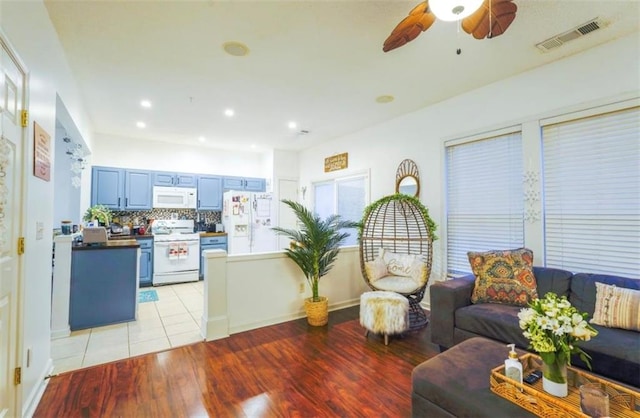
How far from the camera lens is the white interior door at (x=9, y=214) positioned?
150 centimetres

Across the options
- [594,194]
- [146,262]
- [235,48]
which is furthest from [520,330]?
[146,262]

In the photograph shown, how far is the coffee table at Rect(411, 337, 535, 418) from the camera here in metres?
1.35

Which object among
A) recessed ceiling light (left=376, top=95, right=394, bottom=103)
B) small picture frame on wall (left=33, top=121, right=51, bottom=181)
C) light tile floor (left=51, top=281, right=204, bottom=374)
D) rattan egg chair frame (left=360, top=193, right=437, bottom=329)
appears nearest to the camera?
small picture frame on wall (left=33, top=121, right=51, bottom=181)

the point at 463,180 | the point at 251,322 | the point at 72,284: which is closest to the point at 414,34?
the point at 463,180

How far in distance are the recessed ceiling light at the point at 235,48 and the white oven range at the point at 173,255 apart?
382cm

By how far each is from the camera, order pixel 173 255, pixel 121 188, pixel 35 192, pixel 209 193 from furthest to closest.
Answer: pixel 209 193 < pixel 121 188 < pixel 173 255 < pixel 35 192

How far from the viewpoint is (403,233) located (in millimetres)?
4211

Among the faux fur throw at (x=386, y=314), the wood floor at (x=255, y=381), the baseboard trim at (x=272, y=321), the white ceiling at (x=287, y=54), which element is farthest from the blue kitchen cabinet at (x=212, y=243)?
the faux fur throw at (x=386, y=314)

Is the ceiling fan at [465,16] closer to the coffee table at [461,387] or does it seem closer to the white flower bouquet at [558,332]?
the white flower bouquet at [558,332]

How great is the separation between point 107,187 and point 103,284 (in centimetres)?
271

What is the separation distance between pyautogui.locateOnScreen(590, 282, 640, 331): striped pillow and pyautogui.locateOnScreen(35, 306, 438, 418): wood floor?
4.20 ft

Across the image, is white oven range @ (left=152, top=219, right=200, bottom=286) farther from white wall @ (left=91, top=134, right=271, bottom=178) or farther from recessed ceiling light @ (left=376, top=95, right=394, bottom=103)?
recessed ceiling light @ (left=376, top=95, right=394, bottom=103)

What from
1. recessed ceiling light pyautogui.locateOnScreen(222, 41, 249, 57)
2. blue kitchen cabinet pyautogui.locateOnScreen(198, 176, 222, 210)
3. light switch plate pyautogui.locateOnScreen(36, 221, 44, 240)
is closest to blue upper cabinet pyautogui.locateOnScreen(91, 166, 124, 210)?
blue kitchen cabinet pyautogui.locateOnScreen(198, 176, 222, 210)

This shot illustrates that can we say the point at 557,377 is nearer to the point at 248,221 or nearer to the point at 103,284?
the point at 103,284
